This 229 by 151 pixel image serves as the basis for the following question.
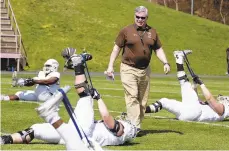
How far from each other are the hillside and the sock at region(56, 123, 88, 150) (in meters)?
40.9

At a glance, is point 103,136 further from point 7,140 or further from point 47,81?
point 47,81

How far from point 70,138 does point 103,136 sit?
2345mm

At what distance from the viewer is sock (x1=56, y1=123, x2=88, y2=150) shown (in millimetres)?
8172

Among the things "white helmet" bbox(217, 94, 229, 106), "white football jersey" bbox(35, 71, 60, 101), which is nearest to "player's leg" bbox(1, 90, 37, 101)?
"white football jersey" bbox(35, 71, 60, 101)

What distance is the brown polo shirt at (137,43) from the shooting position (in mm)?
12344

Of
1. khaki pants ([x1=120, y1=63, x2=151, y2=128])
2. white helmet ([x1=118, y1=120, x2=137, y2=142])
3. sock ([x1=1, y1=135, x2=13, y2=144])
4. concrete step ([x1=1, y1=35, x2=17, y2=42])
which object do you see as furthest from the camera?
concrete step ([x1=1, y1=35, x2=17, y2=42])

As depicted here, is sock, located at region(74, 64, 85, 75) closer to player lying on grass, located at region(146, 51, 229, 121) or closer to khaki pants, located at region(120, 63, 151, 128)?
khaki pants, located at region(120, 63, 151, 128)

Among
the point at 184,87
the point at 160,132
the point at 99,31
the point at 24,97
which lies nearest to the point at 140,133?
the point at 160,132

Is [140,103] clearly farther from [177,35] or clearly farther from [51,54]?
[177,35]

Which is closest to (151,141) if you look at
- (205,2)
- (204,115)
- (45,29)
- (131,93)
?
(131,93)

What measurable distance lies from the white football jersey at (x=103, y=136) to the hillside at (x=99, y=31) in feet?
127

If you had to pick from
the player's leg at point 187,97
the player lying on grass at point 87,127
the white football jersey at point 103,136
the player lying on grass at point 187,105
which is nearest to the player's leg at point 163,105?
the player lying on grass at point 187,105

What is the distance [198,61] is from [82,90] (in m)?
44.3

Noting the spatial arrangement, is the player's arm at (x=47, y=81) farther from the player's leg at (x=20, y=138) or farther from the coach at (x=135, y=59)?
the player's leg at (x=20, y=138)
